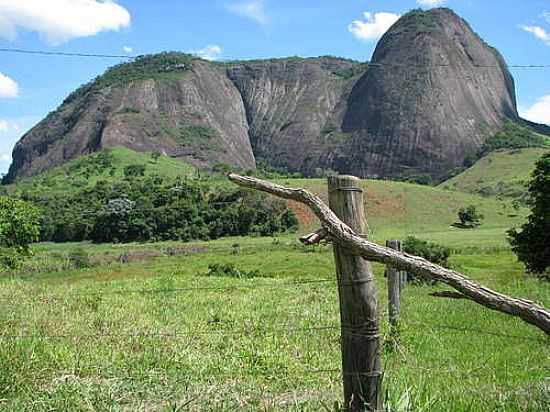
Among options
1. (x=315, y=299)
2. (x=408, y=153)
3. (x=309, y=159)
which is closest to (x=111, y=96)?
(x=309, y=159)

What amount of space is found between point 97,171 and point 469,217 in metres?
72.0

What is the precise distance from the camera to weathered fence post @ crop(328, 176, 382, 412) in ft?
11.5

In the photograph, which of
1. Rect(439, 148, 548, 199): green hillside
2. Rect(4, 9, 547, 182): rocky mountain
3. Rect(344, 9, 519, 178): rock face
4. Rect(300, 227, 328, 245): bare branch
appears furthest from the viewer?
Rect(4, 9, 547, 182): rocky mountain

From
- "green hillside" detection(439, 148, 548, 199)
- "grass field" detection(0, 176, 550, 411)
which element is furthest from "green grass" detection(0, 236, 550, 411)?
"green hillside" detection(439, 148, 548, 199)

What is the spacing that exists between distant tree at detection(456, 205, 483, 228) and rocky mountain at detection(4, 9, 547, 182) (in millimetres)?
74182

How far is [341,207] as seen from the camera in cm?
364

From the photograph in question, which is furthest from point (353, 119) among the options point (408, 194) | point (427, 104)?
point (408, 194)

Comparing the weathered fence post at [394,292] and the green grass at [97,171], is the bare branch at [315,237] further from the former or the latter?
the green grass at [97,171]

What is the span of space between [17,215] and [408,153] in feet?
442

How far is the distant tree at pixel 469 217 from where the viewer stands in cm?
6956

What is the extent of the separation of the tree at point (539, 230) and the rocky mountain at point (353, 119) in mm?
123063

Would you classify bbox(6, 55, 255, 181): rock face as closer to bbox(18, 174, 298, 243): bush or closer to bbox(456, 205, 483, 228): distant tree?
bbox(456, 205, 483, 228): distant tree

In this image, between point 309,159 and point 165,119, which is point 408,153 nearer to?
point 309,159

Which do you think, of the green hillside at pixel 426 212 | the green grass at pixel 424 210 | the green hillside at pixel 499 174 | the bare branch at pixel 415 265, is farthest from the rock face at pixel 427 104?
the bare branch at pixel 415 265
